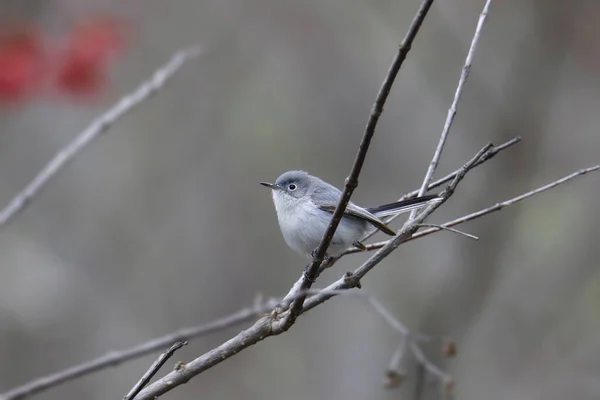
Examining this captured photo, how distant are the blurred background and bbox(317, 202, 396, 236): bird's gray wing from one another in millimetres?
3056

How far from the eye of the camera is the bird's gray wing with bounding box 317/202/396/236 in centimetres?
233

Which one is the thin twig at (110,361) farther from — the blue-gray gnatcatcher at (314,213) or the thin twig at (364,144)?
the blue-gray gnatcatcher at (314,213)

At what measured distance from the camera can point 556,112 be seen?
6945 millimetres

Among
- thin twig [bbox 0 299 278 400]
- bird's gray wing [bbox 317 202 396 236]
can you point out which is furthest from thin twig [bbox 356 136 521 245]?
thin twig [bbox 0 299 278 400]

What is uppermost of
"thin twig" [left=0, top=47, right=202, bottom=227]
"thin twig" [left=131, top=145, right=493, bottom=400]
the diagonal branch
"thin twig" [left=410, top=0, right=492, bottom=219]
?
"thin twig" [left=0, top=47, right=202, bottom=227]

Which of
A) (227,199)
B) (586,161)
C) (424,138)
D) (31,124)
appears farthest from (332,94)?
(31,124)

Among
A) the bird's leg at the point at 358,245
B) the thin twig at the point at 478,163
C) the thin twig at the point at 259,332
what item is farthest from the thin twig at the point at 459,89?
the bird's leg at the point at 358,245

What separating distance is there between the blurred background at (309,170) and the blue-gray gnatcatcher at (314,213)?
2938 millimetres

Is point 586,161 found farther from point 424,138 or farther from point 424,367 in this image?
point 424,367

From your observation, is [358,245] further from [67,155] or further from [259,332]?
[67,155]

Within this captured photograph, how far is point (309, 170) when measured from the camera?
8453 millimetres

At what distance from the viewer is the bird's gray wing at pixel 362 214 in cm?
233

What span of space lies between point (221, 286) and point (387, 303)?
229 cm

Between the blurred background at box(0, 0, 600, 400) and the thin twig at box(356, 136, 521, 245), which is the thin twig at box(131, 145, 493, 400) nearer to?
the thin twig at box(356, 136, 521, 245)
